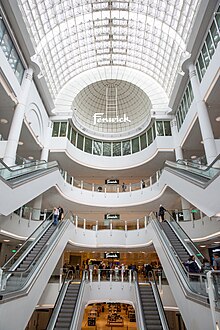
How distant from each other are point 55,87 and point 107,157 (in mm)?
11383

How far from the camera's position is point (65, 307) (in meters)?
14.3

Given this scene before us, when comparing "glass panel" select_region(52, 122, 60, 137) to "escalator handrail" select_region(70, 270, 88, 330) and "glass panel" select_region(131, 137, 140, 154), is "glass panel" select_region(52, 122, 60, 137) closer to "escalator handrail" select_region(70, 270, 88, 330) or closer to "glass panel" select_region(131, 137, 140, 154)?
"glass panel" select_region(131, 137, 140, 154)

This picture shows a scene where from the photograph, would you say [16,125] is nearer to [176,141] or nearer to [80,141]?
[80,141]

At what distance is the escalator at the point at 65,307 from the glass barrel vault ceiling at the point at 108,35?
17.9 meters

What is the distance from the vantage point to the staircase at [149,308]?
1214cm

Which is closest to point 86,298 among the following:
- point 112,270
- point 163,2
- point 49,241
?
point 112,270

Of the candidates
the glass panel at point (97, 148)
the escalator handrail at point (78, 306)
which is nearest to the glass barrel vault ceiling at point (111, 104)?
the glass panel at point (97, 148)

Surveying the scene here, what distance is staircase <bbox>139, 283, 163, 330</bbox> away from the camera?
1214cm

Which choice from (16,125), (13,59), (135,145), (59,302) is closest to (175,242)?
(59,302)

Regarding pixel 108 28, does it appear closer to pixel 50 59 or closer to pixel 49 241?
pixel 50 59

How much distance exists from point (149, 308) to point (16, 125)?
46.2 feet

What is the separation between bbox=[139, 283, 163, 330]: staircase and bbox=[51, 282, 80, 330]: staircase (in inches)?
156

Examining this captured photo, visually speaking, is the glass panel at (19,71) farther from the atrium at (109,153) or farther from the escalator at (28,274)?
the escalator at (28,274)

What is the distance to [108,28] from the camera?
2920 centimetres
